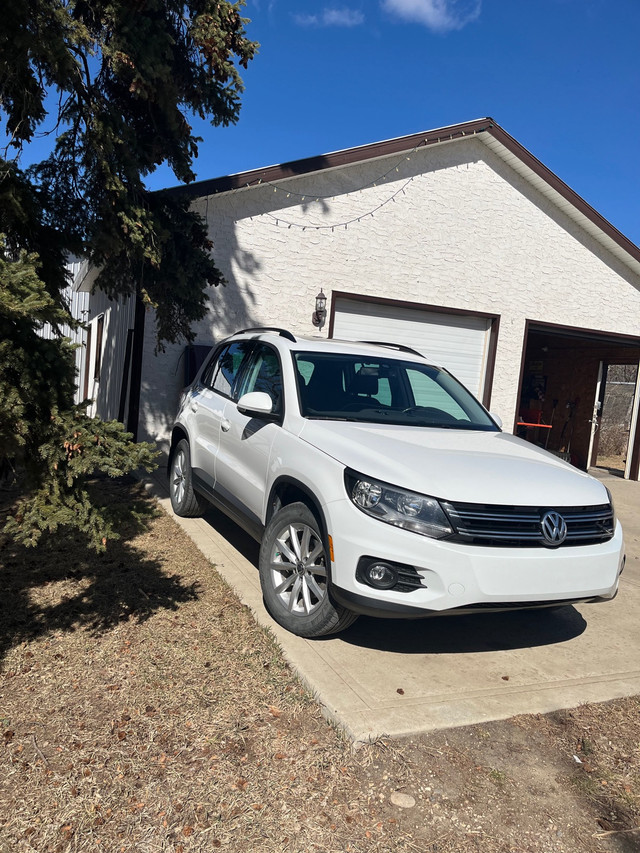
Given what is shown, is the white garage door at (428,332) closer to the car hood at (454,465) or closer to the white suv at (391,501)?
the white suv at (391,501)

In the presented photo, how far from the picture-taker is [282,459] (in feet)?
13.7

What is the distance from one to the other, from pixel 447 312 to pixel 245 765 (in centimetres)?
909

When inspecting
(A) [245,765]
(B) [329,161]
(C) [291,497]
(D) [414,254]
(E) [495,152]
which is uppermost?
(E) [495,152]

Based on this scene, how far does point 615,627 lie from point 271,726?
279 centimetres

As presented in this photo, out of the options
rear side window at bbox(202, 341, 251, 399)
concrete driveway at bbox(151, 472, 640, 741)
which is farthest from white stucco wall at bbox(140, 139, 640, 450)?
concrete driveway at bbox(151, 472, 640, 741)

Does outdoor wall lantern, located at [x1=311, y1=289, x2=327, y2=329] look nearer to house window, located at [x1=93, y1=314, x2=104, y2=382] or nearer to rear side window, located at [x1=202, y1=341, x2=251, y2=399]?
rear side window, located at [x1=202, y1=341, x2=251, y2=399]

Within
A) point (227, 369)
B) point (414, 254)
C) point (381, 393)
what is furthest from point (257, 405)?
point (414, 254)

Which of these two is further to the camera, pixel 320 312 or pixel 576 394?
pixel 576 394

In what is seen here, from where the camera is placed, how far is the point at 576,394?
1514cm

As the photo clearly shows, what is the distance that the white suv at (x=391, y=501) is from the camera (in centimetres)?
332

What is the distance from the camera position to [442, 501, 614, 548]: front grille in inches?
131

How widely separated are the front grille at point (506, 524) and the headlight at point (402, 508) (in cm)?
6

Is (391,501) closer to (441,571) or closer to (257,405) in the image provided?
(441,571)

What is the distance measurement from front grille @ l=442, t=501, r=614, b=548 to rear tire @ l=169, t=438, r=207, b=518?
11.0 ft
